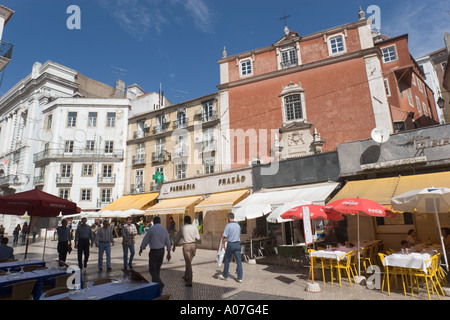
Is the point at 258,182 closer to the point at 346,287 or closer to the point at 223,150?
the point at 223,150

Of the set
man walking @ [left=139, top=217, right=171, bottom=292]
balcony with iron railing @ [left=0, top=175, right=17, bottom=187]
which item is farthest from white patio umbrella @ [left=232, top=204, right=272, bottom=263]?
balcony with iron railing @ [left=0, top=175, right=17, bottom=187]

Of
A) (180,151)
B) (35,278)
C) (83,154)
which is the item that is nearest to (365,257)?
(35,278)

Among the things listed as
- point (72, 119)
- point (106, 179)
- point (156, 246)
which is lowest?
point (156, 246)

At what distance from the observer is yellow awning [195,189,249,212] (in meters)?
15.8

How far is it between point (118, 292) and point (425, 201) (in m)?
7.59

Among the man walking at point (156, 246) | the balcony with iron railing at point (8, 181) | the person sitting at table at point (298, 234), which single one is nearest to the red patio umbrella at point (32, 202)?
the man walking at point (156, 246)

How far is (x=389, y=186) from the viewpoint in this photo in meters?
10.5

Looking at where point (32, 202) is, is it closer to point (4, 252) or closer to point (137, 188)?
point (4, 252)

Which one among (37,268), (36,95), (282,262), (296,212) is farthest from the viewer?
(36,95)

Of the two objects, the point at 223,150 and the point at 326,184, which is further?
the point at 223,150

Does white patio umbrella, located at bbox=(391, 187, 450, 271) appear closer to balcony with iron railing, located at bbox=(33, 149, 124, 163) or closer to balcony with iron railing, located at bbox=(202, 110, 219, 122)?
balcony with iron railing, located at bbox=(202, 110, 219, 122)

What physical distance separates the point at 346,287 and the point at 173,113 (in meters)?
24.1

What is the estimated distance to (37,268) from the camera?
21.8 feet

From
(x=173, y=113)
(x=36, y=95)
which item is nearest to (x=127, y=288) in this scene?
(x=173, y=113)
